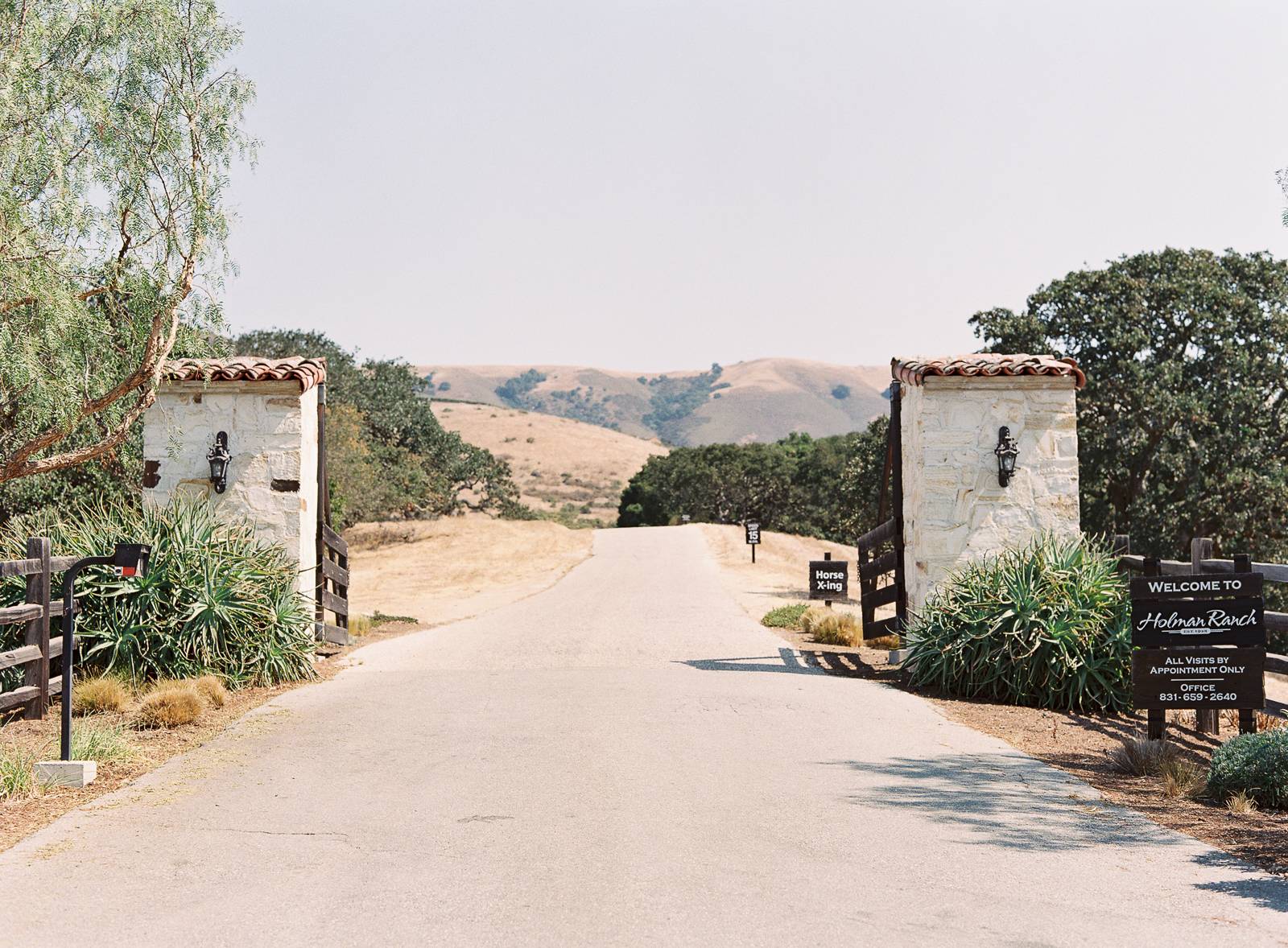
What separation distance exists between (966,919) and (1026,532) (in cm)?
818

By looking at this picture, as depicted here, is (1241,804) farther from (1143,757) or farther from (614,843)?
(614,843)

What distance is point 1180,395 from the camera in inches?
912

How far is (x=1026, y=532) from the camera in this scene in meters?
12.2

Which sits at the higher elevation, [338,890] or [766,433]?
[766,433]

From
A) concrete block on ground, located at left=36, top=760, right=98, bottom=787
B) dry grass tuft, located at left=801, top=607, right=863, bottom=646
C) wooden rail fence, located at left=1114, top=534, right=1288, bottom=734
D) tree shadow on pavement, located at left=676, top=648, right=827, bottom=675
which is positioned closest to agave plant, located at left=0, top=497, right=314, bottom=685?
concrete block on ground, located at left=36, top=760, right=98, bottom=787

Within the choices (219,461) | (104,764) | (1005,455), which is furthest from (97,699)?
(1005,455)

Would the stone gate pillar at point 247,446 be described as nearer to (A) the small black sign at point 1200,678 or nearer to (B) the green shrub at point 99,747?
(B) the green shrub at point 99,747

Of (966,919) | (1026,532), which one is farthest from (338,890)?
(1026,532)

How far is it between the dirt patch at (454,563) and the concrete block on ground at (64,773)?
1246 cm

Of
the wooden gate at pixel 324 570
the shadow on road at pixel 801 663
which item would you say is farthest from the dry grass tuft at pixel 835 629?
the wooden gate at pixel 324 570

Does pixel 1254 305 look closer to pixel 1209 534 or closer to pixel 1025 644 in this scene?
pixel 1209 534

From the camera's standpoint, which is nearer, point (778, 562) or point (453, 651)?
point (453, 651)

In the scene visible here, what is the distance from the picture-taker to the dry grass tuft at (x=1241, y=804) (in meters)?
6.59

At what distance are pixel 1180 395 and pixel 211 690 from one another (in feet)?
67.0
